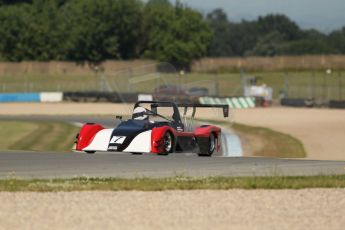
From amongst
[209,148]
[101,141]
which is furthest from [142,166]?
[209,148]

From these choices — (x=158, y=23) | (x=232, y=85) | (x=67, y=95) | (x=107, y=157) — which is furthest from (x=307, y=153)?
(x=158, y=23)

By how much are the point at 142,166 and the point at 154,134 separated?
5.61 ft

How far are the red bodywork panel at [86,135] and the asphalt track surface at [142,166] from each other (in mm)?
300

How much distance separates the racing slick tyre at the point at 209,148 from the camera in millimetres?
24016

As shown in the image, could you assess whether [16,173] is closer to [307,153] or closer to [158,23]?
[307,153]

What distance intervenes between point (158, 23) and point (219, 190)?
4662 inches

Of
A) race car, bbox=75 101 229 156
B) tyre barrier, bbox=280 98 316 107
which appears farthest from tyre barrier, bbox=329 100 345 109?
race car, bbox=75 101 229 156

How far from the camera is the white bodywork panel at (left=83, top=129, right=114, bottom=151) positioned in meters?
22.3

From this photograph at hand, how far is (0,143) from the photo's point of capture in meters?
36.2

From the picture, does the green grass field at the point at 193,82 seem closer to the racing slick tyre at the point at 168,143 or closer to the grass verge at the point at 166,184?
the racing slick tyre at the point at 168,143

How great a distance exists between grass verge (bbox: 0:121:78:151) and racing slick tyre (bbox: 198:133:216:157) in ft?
35.1

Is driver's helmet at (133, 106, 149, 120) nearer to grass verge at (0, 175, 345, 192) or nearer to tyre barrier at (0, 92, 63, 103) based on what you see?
grass verge at (0, 175, 345, 192)

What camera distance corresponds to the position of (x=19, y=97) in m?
83.8

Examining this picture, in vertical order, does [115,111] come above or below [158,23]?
below
